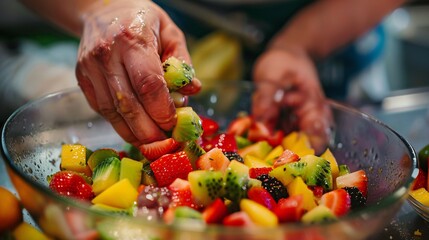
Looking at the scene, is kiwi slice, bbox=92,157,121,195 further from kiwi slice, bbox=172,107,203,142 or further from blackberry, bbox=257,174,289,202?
blackberry, bbox=257,174,289,202

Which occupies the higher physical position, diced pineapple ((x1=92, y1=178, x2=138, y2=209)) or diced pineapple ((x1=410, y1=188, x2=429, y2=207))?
diced pineapple ((x1=92, y1=178, x2=138, y2=209))

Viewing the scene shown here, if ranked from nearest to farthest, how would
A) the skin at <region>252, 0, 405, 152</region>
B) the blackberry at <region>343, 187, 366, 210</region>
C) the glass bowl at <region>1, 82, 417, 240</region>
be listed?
the glass bowl at <region>1, 82, 417, 240</region> → the blackberry at <region>343, 187, 366, 210</region> → the skin at <region>252, 0, 405, 152</region>

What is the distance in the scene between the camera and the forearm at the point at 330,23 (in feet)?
6.43

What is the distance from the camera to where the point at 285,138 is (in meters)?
1.30

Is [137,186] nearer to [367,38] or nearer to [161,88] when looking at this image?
[161,88]

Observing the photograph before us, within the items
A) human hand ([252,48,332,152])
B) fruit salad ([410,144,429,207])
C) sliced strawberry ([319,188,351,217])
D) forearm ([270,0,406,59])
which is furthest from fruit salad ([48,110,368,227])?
forearm ([270,0,406,59])

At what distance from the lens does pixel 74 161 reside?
3.38 ft

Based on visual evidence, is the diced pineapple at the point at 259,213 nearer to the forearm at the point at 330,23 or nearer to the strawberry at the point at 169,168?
the strawberry at the point at 169,168

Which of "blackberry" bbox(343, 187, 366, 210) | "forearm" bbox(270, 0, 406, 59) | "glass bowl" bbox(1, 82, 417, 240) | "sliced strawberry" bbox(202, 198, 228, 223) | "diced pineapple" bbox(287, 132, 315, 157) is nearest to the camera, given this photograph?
"glass bowl" bbox(1, 82, 417, 240)

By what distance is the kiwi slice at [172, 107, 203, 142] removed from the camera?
100 cm

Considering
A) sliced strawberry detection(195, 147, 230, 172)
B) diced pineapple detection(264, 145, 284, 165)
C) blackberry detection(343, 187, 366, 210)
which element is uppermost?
sliced strawberry detection(195, 147, 230, 172)

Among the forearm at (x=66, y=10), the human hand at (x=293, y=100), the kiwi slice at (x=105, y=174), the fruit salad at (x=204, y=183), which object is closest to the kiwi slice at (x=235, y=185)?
the fruit salad at (x=204, y=183)

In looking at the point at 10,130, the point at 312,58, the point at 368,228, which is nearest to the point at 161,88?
the point at 10,130

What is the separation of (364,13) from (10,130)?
4.64ft
